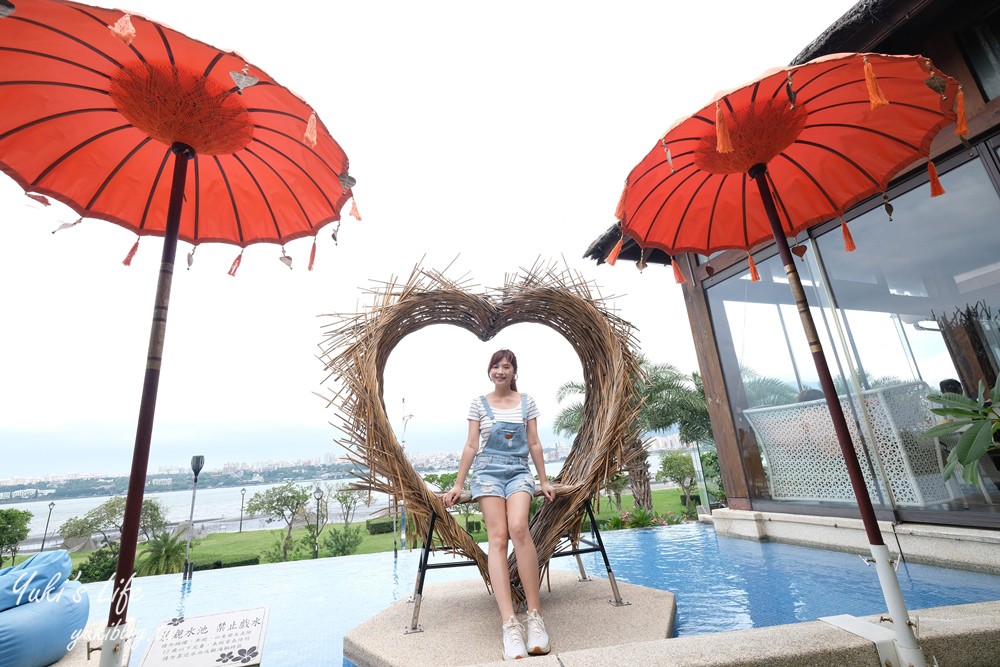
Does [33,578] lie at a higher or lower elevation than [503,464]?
lower

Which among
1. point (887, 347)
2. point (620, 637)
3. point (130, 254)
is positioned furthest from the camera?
point (887, 347)

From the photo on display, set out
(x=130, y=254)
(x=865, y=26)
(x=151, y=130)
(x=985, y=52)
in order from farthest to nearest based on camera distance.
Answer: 1. (x=865, y=26)
2. (x=985, y=52)
3. (x=130, y=254)
4. (x=151, y=130)

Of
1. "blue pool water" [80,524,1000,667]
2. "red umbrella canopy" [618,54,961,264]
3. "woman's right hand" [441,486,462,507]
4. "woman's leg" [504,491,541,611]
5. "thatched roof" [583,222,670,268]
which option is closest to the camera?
"red umbrella canopy" [618,54,961,264]

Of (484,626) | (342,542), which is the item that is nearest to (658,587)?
(484,626)

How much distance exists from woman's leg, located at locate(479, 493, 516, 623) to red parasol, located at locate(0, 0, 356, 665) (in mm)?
1497

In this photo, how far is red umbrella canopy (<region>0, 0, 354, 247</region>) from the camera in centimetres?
152

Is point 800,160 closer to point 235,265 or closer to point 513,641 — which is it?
point 513,641

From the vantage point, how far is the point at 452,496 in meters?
2.40

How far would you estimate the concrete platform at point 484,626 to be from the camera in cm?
202

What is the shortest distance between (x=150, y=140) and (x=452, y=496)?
2489 mm

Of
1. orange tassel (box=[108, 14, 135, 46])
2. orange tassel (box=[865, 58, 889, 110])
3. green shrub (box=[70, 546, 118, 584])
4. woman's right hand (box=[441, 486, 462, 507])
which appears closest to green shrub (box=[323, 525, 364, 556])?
green shrub (box=[70, 546, 118, 584])

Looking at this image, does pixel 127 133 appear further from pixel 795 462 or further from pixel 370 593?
pixel 795 462

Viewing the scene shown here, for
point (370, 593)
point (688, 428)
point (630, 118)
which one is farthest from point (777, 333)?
point (630, 118)

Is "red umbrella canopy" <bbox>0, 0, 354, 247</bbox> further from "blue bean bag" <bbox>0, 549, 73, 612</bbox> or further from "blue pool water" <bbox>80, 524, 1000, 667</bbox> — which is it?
"blue bean bag" <bbox>0, 549, 73, 612</bbox>
